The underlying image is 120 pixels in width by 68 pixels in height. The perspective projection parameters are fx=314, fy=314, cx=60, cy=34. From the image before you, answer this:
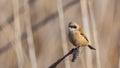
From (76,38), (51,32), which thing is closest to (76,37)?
(76,38)

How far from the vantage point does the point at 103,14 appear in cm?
155

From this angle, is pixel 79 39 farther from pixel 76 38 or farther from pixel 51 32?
pixel 51 32

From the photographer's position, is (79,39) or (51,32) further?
(51,32)

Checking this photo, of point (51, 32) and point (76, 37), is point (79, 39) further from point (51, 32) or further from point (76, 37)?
point (51, 32)

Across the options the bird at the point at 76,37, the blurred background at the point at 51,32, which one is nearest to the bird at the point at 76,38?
the bird at the point at 76,37

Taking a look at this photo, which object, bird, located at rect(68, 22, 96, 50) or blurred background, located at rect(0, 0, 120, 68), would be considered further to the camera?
blurred background, located at rect(0, 0, 120, 68)

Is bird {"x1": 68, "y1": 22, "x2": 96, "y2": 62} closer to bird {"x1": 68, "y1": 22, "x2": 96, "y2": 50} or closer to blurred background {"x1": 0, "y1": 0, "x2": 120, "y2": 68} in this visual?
bird {"x1": 68, "y1": 22, "x2": 96, "y2": 50}

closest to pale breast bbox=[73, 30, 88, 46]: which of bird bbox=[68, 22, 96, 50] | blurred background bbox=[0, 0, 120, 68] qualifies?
bird bbox=[68, 22, 96, 50]

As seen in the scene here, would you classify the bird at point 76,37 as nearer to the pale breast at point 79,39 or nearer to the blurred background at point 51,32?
the pale breast at point 79,39

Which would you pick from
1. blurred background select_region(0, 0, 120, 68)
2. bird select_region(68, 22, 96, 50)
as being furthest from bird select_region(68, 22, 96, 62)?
blurred background select_region(0, 0, 120, 68)

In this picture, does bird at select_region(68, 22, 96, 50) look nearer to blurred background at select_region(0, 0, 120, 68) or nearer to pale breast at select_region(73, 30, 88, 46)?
pale breast at select_region(73, 30, 88, 46)

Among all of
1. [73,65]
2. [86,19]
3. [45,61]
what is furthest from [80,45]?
[45,61]

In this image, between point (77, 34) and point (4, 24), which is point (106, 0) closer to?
point (4, 24)

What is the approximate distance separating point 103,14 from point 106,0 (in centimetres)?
8
